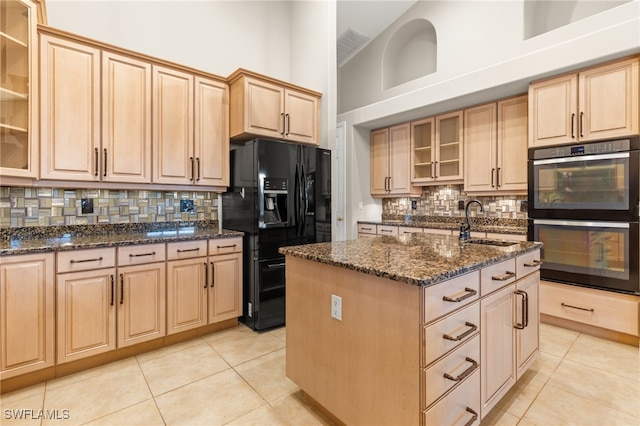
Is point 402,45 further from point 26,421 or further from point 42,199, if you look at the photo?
point 26,421

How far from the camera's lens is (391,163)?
4605 millimetres

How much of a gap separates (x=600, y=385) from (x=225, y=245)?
297 cm

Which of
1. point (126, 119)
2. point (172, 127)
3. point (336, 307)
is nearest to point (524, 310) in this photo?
point (336, 307)

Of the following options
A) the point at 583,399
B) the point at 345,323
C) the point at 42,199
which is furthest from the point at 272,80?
the point at 583,399

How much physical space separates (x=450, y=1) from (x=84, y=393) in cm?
550

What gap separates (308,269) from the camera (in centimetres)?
166

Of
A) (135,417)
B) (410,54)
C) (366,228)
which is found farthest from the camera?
(410,54)


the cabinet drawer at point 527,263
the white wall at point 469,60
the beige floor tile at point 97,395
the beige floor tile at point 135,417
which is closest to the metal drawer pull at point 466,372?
the cabinet drawer at point 527,263

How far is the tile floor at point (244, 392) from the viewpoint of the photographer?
1.67 m

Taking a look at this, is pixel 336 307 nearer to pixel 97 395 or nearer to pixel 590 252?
pixel 97 395

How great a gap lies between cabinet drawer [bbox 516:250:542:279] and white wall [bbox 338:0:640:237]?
1888mm

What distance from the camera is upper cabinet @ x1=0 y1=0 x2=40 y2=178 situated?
6.83ft

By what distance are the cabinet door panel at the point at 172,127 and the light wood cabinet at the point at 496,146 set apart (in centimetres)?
323

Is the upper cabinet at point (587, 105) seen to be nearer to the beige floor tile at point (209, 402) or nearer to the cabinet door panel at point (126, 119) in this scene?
the beige floor tile at point (209, 402)
